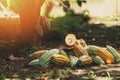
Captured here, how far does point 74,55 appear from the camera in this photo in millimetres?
8508

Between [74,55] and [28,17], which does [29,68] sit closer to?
[74,55]

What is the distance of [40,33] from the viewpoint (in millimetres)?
10188

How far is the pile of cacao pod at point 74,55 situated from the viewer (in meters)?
8.22

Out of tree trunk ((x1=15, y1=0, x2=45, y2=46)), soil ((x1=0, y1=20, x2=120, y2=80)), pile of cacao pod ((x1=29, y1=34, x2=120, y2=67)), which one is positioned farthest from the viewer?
tree trunk ((x1=15, y1=0, x2=45, y2=46))

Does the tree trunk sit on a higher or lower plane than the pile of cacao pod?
higher

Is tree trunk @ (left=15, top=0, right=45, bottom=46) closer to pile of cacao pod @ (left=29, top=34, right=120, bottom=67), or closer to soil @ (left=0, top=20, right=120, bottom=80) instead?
soil @ (left=0, top=20, right=120, bottom=80)

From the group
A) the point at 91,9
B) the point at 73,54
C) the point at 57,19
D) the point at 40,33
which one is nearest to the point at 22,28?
the point at 40,33

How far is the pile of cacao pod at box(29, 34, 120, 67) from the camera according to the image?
822cm

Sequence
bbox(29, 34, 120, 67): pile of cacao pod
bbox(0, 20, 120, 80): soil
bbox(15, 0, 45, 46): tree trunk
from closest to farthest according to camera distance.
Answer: bbox(0, 20, 120, 80): soil
bbox(29, 34, 120, 67): pile of cacao pod
bbox(15, 0, 45, 46): tree trunk

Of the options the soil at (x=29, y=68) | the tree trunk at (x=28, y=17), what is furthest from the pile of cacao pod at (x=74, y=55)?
the tree trunk at (x=28, y=17)

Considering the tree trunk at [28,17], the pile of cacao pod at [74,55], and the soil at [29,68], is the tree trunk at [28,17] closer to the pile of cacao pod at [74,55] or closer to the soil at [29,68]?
the soil at [29,68]

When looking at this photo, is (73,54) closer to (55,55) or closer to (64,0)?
(55,55)

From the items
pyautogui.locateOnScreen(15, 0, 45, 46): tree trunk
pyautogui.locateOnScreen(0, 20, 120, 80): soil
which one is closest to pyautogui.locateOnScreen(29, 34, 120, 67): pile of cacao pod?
pyautogui.locateOnScreen(0, 20, 120, 80): soil

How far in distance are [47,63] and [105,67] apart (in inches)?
45.7
